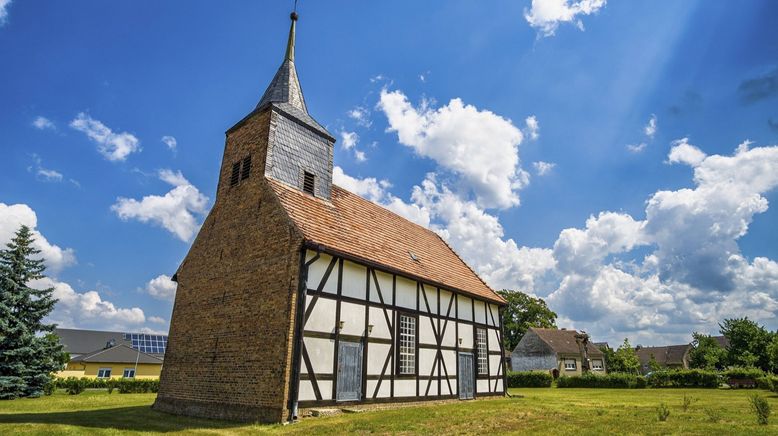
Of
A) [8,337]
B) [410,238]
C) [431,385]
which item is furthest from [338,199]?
[8,337]

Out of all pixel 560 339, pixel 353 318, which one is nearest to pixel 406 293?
pixel 353 318

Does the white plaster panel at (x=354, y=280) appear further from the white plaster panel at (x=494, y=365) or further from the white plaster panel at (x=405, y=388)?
the white plaster panel at (x=494, y=365)

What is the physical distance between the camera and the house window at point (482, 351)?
20.6 m

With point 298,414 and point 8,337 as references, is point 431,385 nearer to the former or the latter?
point 298,414

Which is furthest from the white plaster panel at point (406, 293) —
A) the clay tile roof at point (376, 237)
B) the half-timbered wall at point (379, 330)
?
the clay tile roof at point (376, 237)

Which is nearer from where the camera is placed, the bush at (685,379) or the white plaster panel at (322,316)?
the white plaster panel at (322,316)

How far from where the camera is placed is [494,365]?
21812 millimetres

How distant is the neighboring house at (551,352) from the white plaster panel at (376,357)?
43548 mm

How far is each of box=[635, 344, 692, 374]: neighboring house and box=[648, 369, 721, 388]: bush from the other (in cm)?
5159

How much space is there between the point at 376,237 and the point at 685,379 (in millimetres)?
29591

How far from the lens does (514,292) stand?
6469 centimetres

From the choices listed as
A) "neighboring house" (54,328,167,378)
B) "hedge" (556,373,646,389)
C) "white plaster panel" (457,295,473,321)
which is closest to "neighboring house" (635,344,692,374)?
"hedge" (556,373,646,389)

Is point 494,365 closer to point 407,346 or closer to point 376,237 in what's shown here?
point 407,346

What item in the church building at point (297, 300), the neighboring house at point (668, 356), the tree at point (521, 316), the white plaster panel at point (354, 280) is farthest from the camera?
the neighboring house at point (668, 356)
